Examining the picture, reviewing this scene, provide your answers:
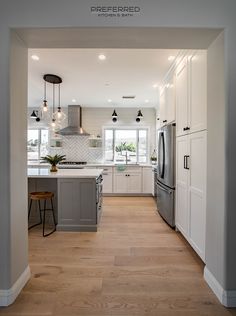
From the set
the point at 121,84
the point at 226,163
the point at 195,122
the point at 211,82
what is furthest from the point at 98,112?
the point at 226,163

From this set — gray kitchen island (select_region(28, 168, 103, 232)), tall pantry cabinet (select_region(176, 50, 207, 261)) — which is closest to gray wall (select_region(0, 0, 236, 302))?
tall pantry cabinet (select_region(176, 50, 207, 261))

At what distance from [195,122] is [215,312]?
1.87 m

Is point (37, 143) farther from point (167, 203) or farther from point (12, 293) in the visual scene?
point (12, 293)

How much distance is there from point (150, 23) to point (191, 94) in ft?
4.07

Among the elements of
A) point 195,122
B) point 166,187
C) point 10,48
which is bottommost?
point 166,187

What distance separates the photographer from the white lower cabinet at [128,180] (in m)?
6.23

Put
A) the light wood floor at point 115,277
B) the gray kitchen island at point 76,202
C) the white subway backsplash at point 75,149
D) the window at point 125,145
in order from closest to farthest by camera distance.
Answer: the light wood floor at point 115,277
the gray kitchen island at point 76,202
the white subway backsplash at point 75,149
the window at point 125,145

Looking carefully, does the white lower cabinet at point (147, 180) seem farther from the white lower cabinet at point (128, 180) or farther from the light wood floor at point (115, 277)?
the light wood floor at point (115, 277)

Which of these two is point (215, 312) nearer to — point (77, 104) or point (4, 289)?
point (4, 289)

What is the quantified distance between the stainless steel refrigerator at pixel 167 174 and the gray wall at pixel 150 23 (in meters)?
1.72

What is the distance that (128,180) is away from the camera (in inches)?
246

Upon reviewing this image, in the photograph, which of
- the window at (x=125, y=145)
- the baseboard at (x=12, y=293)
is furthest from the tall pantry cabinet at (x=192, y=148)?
the window at (x=125, y=145)

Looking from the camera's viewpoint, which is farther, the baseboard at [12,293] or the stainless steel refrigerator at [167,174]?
the stainless steel refrigerator at [167,174]

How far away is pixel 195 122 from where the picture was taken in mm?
2570
